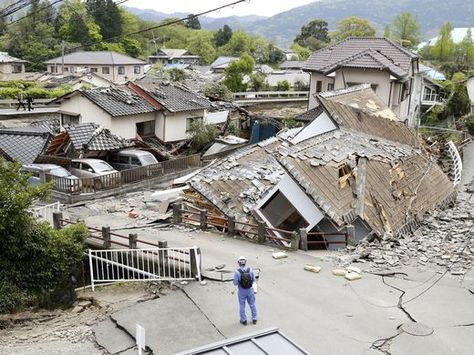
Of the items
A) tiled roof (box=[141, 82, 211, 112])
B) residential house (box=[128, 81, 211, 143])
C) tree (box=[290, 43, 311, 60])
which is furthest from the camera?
tree (box=[290, 43, 311, 60])

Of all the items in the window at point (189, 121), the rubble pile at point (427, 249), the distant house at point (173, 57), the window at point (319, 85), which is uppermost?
the distant house at point (173, 57)

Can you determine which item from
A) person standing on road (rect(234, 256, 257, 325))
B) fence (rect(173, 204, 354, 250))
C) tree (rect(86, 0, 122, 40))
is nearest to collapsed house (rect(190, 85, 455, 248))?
fence (rect(173, 204, 354, 250))

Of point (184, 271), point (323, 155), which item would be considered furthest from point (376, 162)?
point (184, 271)

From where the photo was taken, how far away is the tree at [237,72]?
4834 centimetres

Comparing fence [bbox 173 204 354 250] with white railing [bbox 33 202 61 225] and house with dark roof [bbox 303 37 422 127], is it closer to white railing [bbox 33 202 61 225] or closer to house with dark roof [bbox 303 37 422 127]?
white railing [bbox 33 202 61 225]

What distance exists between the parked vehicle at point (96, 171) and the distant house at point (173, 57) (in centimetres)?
6638

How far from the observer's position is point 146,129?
99.2 ft

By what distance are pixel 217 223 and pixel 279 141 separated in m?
7.78

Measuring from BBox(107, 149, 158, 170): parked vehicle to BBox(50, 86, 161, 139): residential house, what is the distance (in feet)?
7.21

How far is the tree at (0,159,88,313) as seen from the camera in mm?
11977

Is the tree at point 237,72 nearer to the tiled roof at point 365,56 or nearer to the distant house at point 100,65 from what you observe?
the tiled roof at point 365,56

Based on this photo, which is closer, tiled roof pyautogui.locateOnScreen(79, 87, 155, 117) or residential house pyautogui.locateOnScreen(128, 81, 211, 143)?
tiled roof pyautogui.locateOnScreen(79, 87, 155, 117)

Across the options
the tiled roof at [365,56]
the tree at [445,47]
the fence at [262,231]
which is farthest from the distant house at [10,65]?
the fence at [262,231]

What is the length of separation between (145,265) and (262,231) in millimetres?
3936
